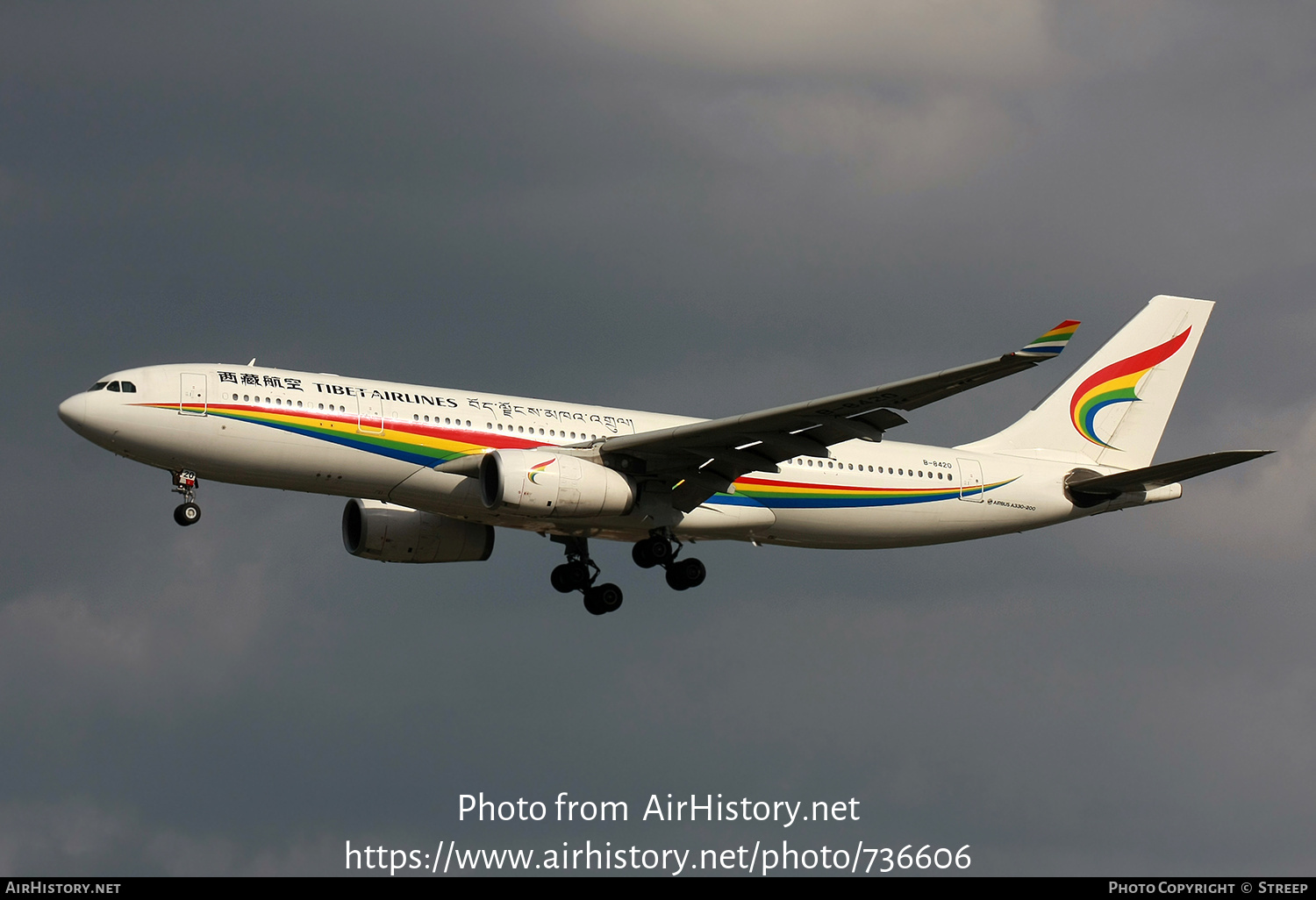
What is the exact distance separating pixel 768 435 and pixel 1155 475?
1186cm

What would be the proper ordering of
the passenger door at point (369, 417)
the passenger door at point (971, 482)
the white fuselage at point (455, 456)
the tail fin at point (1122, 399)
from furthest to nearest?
the tail fin at point (1122, 399), the passenger door at point (971, 482), the passenger door at point (369, 417), the white fuselage at point (455, 456)

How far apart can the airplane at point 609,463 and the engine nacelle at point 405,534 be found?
0.05 metres

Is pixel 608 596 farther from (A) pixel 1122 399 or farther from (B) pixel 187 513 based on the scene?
(A) pixel 1122 399

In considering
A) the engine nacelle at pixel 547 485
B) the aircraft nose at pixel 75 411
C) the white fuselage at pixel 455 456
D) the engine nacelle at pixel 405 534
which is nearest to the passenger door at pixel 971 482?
the white fuselage at pixel 455 456

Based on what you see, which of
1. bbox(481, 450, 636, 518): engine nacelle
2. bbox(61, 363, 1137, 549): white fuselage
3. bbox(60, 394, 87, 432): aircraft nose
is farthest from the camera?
bbox(481, 450, 636, 518): engine nacelle

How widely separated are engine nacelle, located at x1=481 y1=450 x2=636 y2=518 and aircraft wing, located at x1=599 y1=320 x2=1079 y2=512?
3.35 feet

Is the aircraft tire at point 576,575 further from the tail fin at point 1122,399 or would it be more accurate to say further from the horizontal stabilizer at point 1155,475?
the horizontal stabilizer at point 1155,475

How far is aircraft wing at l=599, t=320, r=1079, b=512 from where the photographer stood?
36.7m

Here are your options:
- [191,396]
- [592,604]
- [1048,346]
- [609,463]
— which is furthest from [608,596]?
[1048,346]

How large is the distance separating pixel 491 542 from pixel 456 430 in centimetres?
759

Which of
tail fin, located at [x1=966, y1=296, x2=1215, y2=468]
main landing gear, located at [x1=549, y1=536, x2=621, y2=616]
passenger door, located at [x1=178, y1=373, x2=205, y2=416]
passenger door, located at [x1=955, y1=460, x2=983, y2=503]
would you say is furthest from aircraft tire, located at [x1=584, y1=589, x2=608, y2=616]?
passenger door, located at [x1=178, y1=373, x2=205, y2=416]

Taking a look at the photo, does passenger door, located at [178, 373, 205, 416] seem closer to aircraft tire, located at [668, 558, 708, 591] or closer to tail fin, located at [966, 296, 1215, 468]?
aircraft tire, located at [668, 558, 708, 591]

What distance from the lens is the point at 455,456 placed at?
136 ft

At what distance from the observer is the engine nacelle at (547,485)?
40.0 metres
